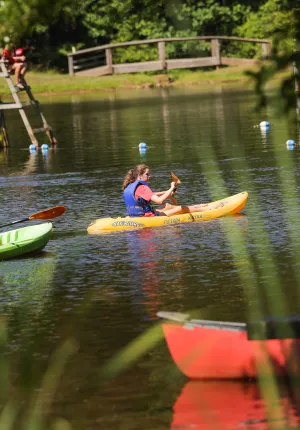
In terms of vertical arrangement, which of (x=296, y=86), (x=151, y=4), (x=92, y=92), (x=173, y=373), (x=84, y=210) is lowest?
(x=92, y=92)

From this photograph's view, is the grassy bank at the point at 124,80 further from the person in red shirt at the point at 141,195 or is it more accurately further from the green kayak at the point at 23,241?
the green kayak at the point at 23,241

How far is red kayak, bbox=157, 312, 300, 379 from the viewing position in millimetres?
9391

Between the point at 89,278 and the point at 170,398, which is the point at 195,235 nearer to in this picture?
the point at 89,278

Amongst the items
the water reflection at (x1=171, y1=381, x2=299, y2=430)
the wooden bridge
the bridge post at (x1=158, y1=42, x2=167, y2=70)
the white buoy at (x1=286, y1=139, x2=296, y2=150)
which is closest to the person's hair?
the water reflection at (x1=171, y1=381, x2=299, y2=430)

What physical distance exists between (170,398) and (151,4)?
3.42 metres

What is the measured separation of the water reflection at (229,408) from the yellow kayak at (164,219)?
335 inches

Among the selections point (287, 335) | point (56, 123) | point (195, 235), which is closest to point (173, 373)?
point (287, 335)

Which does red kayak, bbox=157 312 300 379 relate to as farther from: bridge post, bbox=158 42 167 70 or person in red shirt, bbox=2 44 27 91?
bridge post, bbox=158 42 167 70

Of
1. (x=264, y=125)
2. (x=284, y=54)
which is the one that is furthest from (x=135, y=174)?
(x=264, y=125)

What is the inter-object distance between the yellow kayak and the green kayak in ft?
5.87

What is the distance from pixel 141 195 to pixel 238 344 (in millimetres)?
8911

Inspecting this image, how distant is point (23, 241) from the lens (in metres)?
16.2

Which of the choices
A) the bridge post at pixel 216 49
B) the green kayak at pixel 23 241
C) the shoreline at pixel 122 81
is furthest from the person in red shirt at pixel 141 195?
the shoreline at pixel 122 81

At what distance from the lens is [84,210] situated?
837 inches
